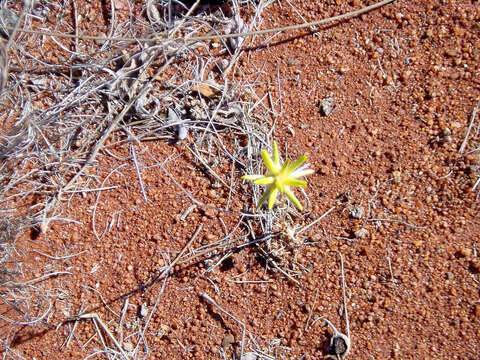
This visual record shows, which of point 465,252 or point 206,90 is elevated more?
point 206,90

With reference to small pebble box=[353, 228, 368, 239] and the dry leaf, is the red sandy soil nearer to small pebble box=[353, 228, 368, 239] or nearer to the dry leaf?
small pebble box=[353, 228, 368, 239]

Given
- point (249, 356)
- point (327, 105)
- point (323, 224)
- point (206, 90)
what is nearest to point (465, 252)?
point (323, 224)

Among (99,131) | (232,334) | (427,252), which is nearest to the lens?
(427,252)

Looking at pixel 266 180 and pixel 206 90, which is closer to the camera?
pixel 266 180

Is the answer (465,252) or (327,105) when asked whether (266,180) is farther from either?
(465,252)

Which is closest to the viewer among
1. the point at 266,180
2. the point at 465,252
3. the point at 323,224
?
the point at 266,180

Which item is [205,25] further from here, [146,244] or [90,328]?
[90,328]

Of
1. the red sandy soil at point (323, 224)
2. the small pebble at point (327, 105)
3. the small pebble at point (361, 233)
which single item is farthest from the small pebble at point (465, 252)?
the small pebble at point (327, 105)

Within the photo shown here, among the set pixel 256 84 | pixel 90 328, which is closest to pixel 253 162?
pixel 256 84

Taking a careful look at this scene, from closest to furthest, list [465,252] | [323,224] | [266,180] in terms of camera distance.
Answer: [266,180], [465,252], [323,224]
